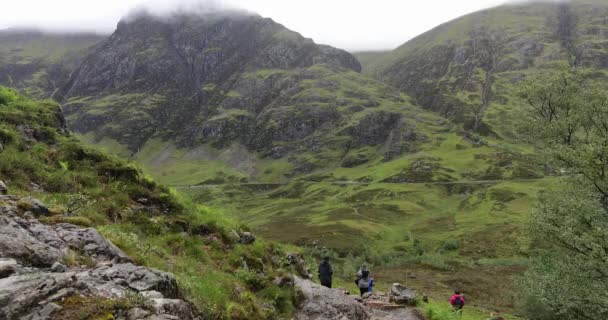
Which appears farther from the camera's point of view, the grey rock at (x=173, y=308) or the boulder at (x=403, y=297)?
the boulder at (x=403, y=297)

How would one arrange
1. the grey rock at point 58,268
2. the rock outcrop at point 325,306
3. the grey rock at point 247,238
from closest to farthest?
1. the grey rock at point 58,268
2. the rock outcrop at point 325,306
3. the grey rock at point 247,238

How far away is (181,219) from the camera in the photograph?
799 inches

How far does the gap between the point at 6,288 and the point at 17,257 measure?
1.96m

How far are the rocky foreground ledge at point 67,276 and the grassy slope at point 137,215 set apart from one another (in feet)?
3.40

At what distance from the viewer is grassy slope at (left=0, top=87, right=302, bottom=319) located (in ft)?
48.1

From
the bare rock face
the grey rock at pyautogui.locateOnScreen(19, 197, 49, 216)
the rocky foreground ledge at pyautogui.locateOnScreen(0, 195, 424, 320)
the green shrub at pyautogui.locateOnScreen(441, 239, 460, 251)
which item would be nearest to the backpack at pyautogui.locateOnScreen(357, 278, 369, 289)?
the rocky foreground ledge at pyautogui.locateOnScreen(0, 195, 424, 320)

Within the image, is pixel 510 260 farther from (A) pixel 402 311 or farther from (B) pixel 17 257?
(B) pixel 17 257

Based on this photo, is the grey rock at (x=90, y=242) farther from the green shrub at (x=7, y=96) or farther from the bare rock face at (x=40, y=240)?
the green shrub at (x=7, y=96)

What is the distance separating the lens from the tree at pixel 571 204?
30078 mm

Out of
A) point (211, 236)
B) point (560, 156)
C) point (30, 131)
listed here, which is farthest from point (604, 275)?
point (30, 131)

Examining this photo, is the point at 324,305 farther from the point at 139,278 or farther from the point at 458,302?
the point at 458,302

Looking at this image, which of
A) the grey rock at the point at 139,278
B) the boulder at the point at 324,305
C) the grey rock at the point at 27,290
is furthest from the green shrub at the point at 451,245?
the grey rock at the point at 27,290

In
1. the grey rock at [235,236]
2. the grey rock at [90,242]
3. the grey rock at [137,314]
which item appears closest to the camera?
the grey rock at [137,314]

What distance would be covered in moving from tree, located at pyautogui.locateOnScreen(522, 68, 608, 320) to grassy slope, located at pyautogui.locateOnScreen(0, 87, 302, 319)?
22.9 metres
